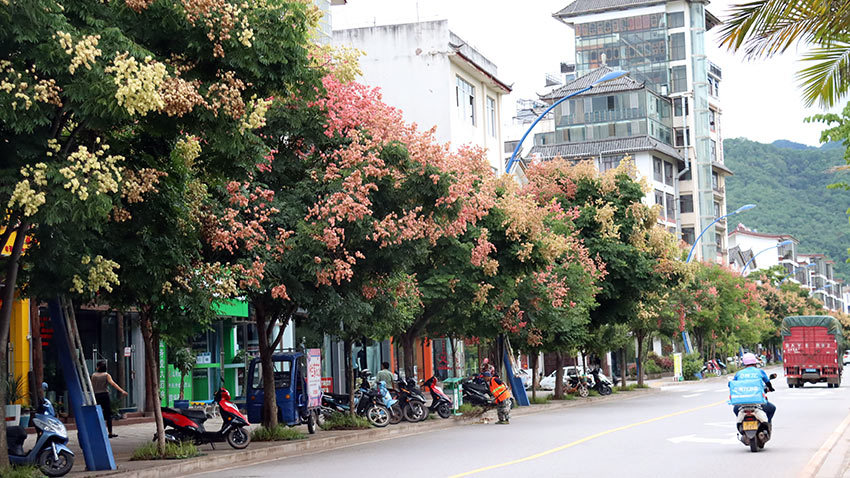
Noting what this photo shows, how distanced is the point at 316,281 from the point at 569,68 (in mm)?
93843

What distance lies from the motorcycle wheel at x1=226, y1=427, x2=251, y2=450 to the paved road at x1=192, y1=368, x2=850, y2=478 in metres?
1.38

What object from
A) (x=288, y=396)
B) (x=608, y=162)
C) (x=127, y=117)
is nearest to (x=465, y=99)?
(x=288, y=396)

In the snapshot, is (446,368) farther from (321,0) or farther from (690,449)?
(690,449)

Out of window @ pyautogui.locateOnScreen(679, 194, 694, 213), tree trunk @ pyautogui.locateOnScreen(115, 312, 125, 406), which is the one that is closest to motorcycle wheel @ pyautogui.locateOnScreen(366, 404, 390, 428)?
tree trunk @ pyautogui.locateOnScreen(115, 312, 125, 406)

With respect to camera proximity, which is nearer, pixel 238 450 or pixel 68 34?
pixel 68 34

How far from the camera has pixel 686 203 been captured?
100375 millimetres

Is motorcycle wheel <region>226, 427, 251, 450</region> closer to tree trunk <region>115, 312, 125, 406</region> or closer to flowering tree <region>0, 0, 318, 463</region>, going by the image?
flowering tree <region>0, 0, 318, 463</region>

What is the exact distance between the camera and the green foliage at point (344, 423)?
83.8 feet

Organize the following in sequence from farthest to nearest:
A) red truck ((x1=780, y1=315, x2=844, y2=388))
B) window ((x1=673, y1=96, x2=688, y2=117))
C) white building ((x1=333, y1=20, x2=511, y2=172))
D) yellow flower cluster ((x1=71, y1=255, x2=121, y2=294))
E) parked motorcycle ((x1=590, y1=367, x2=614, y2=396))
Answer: window ((x1=673, y1=96, x2=688, y2=117)) → red truck ((x1=780, y1=315, x2=844, y2=388)) → white building ((x1=333, y1=20, x2=511, y2=172)) → parked motorcycle ((x1=590, y1=367, x2=614, y2=396)) → yellow flower cluster ((x1=71, y1=255, x2=121, y2=294))

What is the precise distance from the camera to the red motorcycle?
2005cm

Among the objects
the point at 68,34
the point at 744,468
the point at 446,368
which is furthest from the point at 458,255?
the point at 446,368

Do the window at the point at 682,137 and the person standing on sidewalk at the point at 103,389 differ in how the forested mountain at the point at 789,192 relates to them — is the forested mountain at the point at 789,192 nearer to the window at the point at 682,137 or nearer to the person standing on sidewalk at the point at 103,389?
the window at the point at 682,137

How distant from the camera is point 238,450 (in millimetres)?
20000

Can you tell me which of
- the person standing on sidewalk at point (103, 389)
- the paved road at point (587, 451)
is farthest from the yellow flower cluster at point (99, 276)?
the person standing on sidewalk at point (103, 389)
